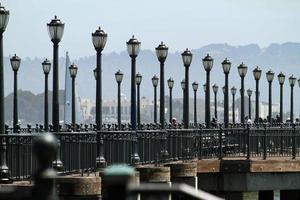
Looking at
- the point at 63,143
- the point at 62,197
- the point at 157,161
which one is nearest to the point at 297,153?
the point at 157,161

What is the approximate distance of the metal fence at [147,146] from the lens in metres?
25.4

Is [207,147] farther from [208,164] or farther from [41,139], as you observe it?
[41,139]

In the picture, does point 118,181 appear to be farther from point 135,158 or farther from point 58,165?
point 135,158

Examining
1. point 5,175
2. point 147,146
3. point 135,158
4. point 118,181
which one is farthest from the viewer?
point 147,146

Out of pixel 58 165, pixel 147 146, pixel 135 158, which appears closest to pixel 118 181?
pixel 58 165

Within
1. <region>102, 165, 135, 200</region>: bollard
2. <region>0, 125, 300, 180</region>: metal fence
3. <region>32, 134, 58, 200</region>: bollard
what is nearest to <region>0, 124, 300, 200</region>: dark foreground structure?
<region>0, 125, 300, 180</region>: metal fence

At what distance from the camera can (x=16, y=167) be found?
83.4 ft

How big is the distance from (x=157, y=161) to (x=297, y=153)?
11710mm

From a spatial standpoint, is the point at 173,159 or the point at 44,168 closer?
the point at 44,168

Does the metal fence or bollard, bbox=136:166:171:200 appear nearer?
the metal fence

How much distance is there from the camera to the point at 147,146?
35.6m

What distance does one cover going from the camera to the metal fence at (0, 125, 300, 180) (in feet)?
83.4

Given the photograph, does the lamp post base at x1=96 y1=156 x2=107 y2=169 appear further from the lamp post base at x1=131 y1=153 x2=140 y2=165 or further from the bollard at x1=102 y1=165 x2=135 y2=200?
the bollard at x1=102 y1=165 x2=135 y2=200

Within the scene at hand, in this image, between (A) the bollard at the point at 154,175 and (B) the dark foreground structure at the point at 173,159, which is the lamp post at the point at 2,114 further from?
(A) the bollard at the point at 154,175
